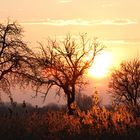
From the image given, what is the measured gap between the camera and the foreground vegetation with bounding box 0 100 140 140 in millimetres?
14570

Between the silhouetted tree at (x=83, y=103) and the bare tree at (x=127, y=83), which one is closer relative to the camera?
the silhouetted tree at (x=83, y=103)

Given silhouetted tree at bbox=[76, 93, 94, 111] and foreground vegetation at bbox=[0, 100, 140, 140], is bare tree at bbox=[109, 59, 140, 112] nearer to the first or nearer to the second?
silhouetted tree at bbox=[76, 93, 94, 111]

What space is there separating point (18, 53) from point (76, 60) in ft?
82.9

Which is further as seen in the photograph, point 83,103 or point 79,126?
point 83,103

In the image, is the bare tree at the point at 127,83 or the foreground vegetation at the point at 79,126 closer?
the foreground vegetation at the point at 79,126

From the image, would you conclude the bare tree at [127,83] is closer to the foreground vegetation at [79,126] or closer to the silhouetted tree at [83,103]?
the silhouetted tree at [83,103]

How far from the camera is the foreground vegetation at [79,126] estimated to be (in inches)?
574

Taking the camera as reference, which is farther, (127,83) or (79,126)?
(127,83)

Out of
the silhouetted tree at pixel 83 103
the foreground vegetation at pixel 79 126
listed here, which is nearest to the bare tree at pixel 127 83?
the silhouetted tree at pixel 83 103

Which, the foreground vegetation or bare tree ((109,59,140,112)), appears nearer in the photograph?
the foreground vegetation

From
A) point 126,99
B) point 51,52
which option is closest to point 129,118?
point 51,52

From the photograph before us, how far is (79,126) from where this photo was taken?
15.6 meters

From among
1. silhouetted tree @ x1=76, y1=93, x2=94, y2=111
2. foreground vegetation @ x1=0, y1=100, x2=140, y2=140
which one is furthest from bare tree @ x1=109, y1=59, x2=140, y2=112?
foreground vegetation @ x1=0, y1=100, x2=140, y2=140

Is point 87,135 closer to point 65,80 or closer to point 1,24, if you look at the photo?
point 1,24
